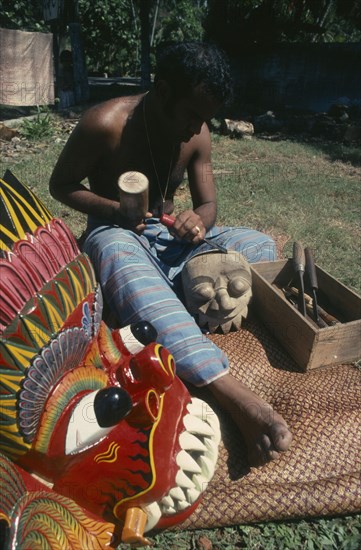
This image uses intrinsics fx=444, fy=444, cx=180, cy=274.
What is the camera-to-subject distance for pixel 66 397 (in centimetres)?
111

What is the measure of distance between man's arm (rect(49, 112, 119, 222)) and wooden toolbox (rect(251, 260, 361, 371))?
0.82 metres

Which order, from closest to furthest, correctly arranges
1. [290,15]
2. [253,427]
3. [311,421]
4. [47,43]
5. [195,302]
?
[253,427], [311,421], [195,302], [47,43], [290,15]

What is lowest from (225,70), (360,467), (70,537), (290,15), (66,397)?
(360,467)

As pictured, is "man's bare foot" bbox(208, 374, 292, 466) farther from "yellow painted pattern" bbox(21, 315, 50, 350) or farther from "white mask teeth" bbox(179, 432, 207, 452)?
"yellow painted pattern" bbox(21, 315, 50, 350)

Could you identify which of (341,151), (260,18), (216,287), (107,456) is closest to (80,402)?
(107,456)

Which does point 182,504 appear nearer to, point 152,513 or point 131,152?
point 152,513

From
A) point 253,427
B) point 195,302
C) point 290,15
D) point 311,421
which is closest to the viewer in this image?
point 253,427

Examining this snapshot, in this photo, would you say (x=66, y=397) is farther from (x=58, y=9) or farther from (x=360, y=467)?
(x=58, y=9)

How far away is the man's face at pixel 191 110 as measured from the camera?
1.74 metres

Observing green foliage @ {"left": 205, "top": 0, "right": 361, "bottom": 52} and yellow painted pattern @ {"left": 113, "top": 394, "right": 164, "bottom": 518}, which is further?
green foliage @ {"left": 205, "top": 0, "right": 361, "bottom": 52}

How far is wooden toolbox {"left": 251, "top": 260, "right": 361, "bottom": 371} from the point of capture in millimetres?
1871

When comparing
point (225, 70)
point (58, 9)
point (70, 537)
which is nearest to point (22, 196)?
point (70, 537)

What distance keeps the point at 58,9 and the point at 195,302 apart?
275 inches

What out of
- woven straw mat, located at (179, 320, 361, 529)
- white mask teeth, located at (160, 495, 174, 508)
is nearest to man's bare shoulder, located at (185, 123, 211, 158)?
woven straw mat, located at (179, 320, 361, 529)
